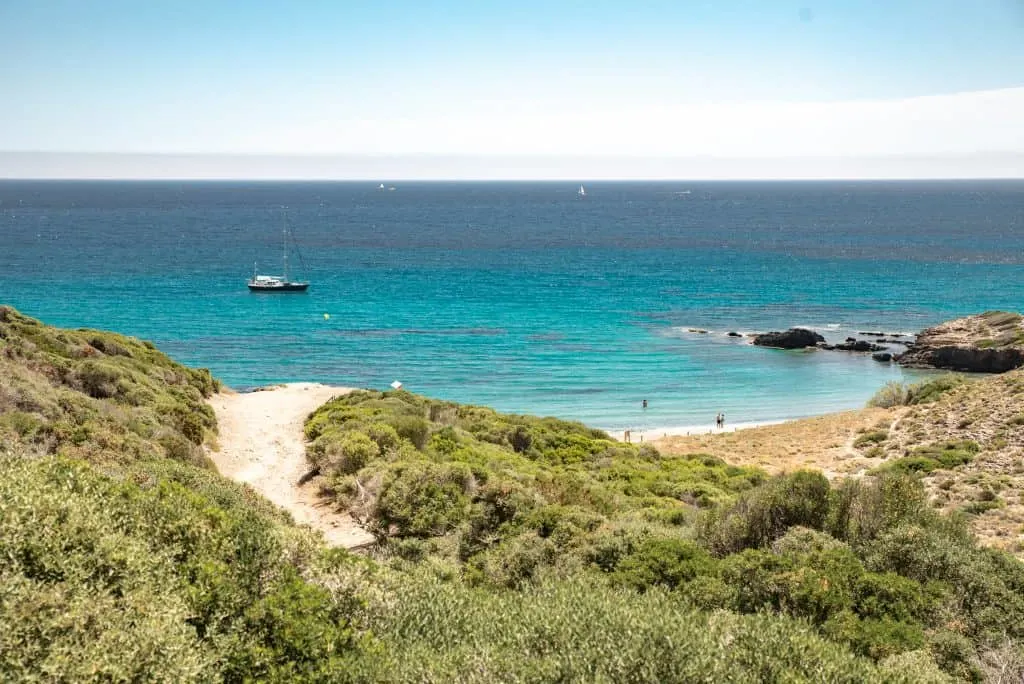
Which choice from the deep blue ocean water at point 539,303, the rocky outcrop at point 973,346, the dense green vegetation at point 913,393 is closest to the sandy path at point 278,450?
the deep blue ocean water at point 539,303

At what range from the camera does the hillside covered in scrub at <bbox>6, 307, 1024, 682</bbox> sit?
292 inches

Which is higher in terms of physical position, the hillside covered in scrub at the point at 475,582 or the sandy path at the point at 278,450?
the hillside covered in scrub at the point at 475,582

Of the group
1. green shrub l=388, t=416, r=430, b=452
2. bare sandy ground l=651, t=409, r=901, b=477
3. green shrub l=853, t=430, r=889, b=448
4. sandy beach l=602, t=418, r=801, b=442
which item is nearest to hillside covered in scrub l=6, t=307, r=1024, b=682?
green shrub l=388, t=416, r=430, b=452

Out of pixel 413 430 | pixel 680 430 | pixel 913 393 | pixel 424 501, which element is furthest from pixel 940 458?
pixel 424 501

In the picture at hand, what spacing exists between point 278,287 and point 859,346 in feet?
168

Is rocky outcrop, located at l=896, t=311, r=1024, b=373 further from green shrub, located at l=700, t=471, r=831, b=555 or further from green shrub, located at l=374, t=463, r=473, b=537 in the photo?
green shrub, located at l=374, t=463, r=473, b=537

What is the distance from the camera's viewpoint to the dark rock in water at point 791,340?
182 feet

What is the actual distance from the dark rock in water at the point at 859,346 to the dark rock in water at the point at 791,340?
1.63m

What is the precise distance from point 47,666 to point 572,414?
113 ft

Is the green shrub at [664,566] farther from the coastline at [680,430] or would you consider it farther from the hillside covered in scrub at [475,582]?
the coastline at [680,430]

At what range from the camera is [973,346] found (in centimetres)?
5047

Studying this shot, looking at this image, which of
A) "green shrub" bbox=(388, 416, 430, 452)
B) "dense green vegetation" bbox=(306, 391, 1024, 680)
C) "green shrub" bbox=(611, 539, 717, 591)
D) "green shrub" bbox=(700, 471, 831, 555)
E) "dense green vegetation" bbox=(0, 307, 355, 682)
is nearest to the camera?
"dense green vegetation" bbox=(0, 307, 355, 682)

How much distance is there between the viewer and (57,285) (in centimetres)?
7425

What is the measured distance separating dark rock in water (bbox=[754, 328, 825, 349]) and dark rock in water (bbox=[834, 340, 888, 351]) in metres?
1.63
